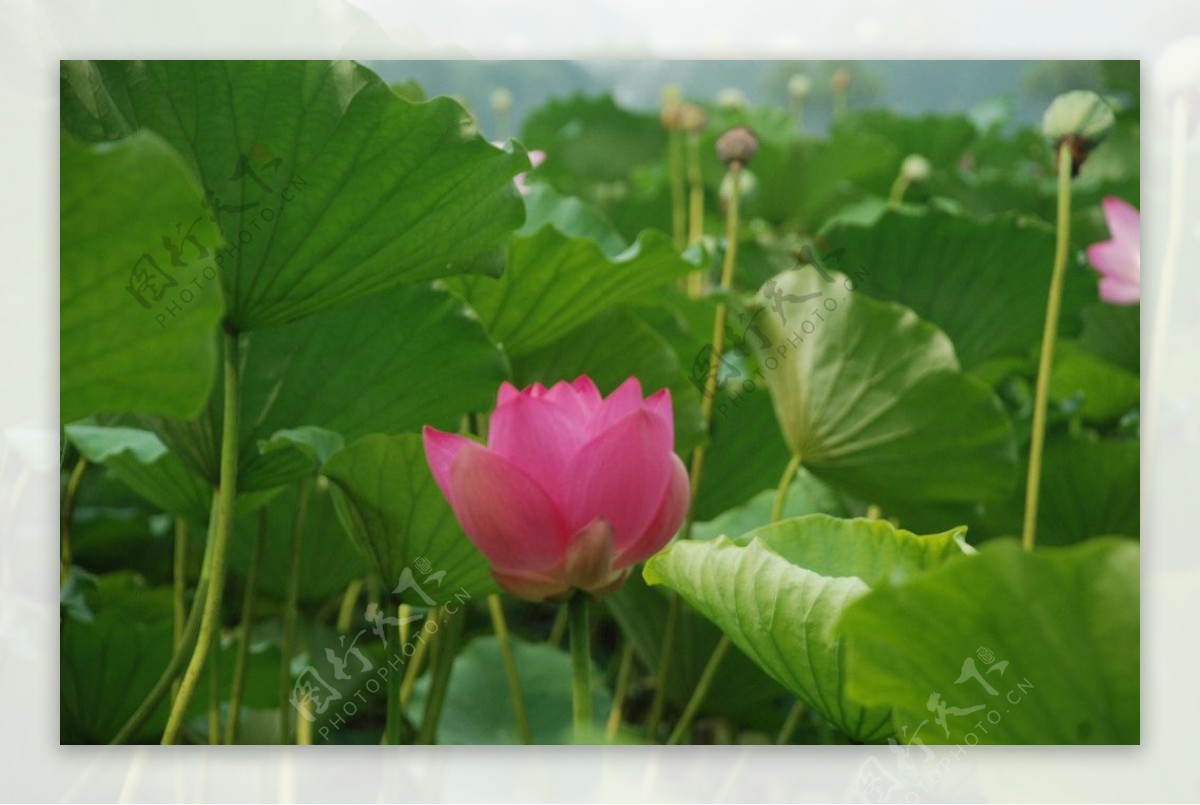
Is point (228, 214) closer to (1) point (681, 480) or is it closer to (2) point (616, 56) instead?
(1) point (681, 480)

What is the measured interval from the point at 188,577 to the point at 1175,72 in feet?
2.59

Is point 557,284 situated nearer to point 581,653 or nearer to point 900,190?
point 581,653

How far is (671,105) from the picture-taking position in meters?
1.01

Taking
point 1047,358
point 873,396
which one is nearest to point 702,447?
point 873,396

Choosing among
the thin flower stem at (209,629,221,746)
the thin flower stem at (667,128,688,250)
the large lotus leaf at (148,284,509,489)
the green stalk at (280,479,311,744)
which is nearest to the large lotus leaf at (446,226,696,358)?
the large lotus leaf at (148,284,509,489)

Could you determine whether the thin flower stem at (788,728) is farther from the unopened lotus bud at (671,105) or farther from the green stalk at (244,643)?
the unopened lotus bud at (671,105)

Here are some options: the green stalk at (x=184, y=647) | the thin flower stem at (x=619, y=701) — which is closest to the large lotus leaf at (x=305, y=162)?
the green stalk at (x=184, y=647)

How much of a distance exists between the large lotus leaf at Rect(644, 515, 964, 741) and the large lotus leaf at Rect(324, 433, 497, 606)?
5.2 inches

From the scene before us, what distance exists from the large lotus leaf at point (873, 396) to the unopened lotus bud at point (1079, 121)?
15 cm

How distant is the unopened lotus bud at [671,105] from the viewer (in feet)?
3.19

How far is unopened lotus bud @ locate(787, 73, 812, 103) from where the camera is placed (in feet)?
3.21

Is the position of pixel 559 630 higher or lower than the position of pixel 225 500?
lower

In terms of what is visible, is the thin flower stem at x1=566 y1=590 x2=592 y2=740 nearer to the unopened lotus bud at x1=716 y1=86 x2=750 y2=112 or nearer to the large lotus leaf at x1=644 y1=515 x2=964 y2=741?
the large lotus leaf at x1=644 y1=515 x2=964 y2=741

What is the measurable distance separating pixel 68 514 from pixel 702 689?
1.42 ft
